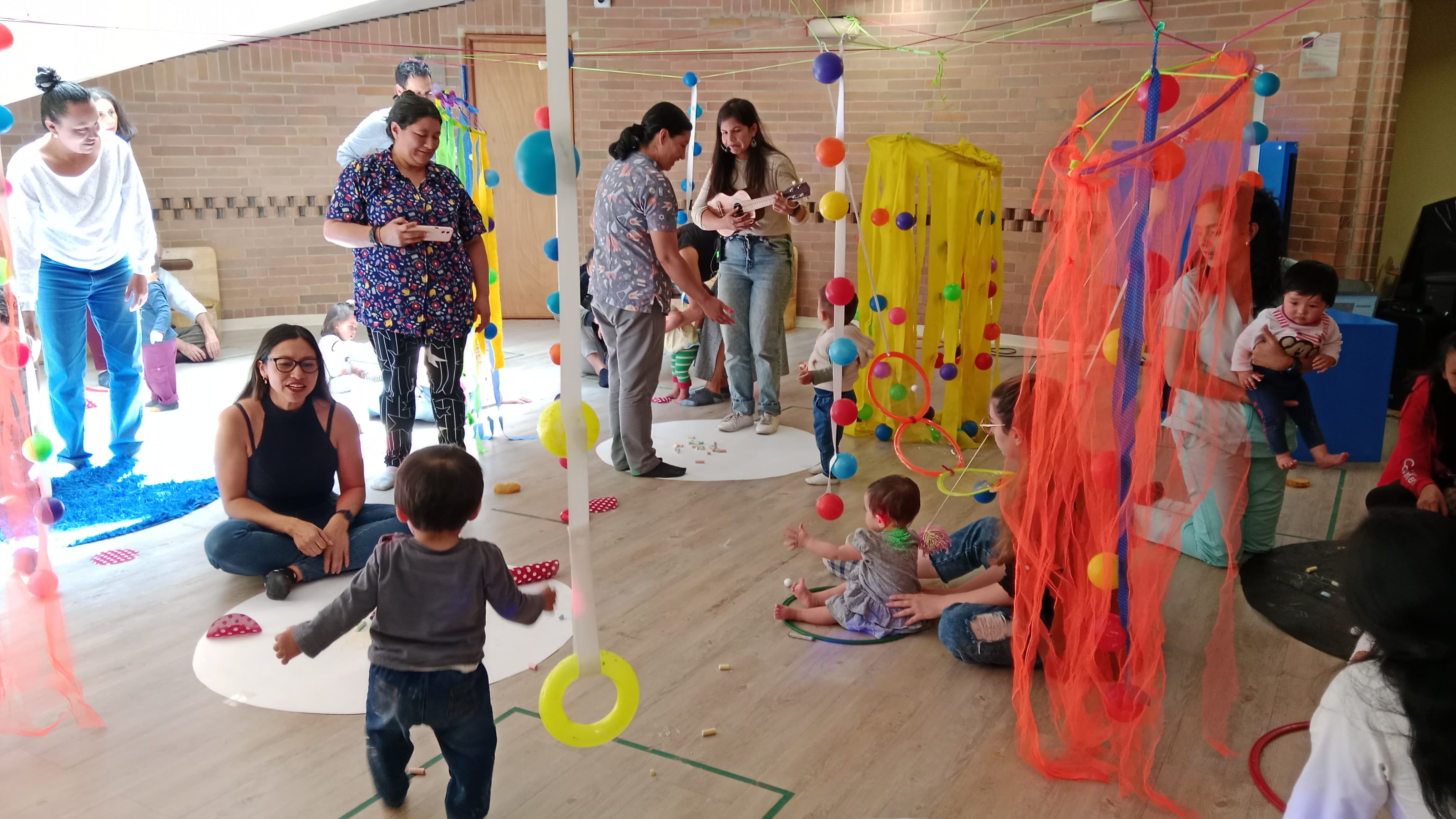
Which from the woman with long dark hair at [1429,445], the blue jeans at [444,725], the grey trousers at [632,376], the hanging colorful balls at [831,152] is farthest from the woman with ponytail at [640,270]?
the woman with long dark hair at [1429,445]

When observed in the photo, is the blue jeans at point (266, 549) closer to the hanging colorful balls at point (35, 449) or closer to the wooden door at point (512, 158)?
the hanging colorful balls at point (35, 449)

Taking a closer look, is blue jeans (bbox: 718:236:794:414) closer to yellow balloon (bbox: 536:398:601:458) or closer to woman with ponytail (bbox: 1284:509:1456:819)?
yellow balloon (bbox: 536:398:601:458)

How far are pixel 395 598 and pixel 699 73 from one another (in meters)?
5.81

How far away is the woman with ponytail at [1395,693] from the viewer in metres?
1.14

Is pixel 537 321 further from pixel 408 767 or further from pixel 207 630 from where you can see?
pixel 408 767

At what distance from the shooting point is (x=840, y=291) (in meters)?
2.51

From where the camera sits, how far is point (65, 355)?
3.80 meters

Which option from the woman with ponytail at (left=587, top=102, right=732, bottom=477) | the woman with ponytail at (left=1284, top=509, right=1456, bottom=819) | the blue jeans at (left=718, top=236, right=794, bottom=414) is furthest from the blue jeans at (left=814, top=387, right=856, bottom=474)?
the woman with ponytail at (left=1284, top=509, right=1456, bottom=819)

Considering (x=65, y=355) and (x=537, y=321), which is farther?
(x=537, y=321)

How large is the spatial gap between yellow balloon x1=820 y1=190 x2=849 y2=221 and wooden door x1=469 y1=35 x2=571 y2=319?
470 centimetres

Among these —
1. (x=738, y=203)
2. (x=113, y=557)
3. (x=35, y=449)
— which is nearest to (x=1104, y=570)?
(x=35, y=449)

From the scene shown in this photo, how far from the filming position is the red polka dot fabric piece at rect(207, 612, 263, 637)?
8.56 feet

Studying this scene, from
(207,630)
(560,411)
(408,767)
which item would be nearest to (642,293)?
(207,630)

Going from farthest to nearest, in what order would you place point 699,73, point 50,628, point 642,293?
point 699,73 < point 642,293 < point 50,628
